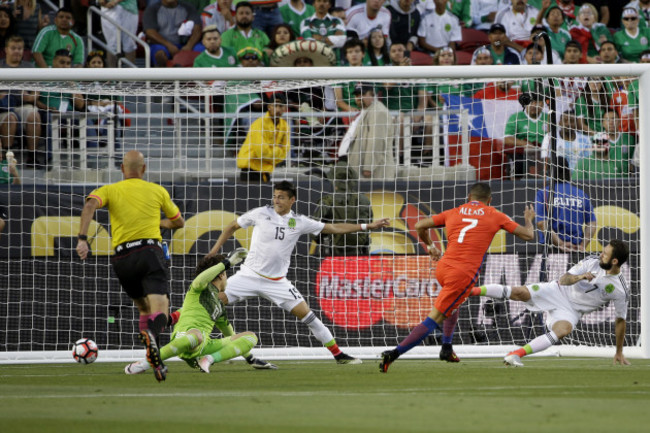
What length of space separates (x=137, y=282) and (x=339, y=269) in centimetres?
396

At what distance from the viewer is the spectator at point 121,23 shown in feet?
54.7

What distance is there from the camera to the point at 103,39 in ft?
55.3

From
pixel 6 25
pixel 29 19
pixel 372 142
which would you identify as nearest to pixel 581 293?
pixel 372 142

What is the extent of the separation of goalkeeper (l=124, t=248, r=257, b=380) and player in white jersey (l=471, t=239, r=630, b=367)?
2.72 meters

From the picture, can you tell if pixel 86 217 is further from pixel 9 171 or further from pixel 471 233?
pixel 9 171

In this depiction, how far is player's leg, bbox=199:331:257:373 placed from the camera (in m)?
9.38

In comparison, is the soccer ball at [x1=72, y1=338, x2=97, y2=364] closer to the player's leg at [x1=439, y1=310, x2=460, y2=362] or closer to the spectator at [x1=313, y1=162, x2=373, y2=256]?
the player's leg at [x1=439, y1=310, x2=460, y2=362]

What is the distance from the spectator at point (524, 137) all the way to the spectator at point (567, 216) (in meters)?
0.57

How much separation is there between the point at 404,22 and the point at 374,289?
20.8 ft

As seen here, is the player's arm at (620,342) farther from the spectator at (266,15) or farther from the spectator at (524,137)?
the spectator at (266,15)

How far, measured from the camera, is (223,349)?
939 centimetres

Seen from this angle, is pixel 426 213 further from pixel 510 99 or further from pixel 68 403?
pixel 68 403

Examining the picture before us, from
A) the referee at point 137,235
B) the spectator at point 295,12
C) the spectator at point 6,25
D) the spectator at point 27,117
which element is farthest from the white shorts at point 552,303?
the spectator at point 6,25

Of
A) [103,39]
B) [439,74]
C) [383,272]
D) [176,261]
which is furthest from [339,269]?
[103,39]
